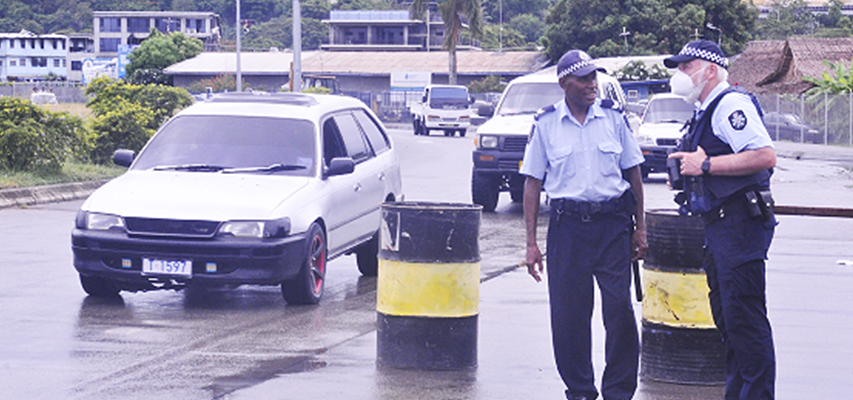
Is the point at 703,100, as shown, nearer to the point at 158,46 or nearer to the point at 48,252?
the point at 48,252

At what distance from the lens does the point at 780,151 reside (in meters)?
39.7

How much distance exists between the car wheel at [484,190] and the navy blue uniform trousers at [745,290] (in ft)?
38.7

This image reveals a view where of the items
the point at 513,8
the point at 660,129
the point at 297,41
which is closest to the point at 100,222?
the point at 660,129

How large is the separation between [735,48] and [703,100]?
223 ft

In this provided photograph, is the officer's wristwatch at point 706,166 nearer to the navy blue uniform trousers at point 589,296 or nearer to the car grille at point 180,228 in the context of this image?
the navy blue uniform trousers at point 589,296

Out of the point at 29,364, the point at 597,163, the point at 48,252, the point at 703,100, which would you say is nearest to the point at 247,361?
the point at 29,364

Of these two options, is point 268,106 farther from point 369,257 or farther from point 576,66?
point 576,66

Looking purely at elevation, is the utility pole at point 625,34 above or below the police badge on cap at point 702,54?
below

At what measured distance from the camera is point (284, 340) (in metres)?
7.80

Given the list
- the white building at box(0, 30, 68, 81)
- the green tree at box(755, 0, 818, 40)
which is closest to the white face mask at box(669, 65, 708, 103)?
the green tree at box(755, 0, 818, 40)

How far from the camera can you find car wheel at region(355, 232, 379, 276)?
36.2 ft

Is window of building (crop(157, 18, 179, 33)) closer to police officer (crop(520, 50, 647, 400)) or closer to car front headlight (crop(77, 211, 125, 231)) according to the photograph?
car front headlight (crop(77, 211, 125, 231))

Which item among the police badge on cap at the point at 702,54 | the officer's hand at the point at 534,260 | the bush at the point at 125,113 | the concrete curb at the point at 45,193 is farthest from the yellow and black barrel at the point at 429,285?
the bush at the point at 125,113

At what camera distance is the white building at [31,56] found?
5714 inches
